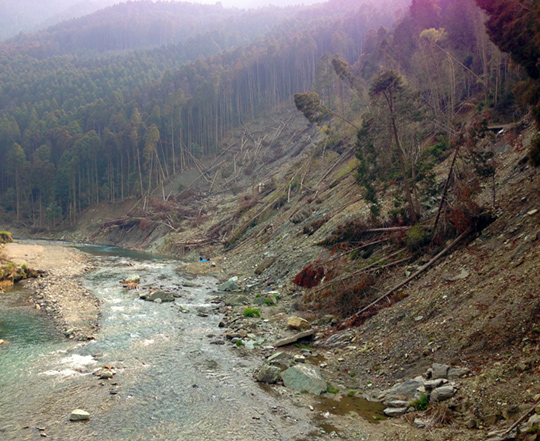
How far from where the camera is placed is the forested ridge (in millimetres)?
28302

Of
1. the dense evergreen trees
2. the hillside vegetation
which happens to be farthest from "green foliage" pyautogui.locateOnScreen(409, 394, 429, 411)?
the dense evergreen trees

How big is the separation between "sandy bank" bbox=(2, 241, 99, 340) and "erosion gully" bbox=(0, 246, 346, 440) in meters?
0.62

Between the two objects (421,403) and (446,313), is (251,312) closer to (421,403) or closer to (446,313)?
(446,313)

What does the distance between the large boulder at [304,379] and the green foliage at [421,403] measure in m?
2.70

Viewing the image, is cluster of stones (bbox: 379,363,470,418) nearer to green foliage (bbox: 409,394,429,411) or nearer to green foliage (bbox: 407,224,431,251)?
green foliage (bbox: 409,394,429,411)

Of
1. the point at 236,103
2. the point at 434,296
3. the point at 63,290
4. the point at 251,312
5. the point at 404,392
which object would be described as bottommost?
the point at 63,290

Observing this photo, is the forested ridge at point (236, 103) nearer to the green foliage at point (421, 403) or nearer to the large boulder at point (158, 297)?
the green foliage at point (421, 403)

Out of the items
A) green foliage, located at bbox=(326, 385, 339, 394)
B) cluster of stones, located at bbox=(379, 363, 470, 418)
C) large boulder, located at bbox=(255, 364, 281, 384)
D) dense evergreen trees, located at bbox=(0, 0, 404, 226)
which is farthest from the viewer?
dense evergreen trees, located at bbox=(0, 0, 404, 226)

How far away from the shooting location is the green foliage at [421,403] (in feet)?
28.5

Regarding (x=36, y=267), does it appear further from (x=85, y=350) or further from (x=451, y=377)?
(x=451, y=377)

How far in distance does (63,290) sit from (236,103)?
66.8 meters

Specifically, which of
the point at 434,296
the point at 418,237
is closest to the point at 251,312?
the point at 418,237

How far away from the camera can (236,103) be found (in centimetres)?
8300

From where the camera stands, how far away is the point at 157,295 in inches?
868
